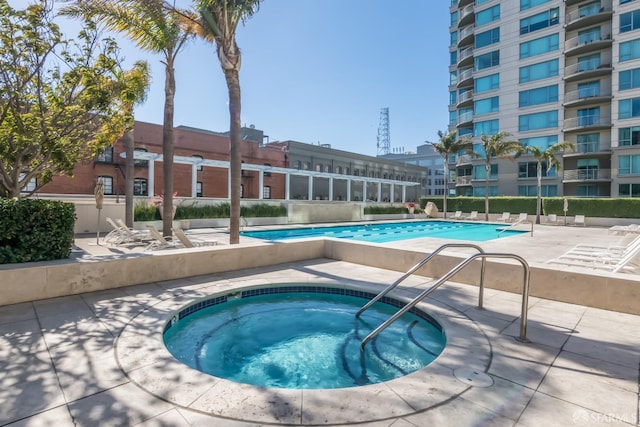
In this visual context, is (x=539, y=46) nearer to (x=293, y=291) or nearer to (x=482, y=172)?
(x=482, y=172)

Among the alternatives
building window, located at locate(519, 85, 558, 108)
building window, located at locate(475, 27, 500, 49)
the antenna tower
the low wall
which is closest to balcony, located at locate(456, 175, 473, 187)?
building window, located at locate(519, 85, 558, 108)

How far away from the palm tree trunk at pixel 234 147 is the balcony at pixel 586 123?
33.6m

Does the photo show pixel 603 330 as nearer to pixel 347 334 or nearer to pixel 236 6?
pixel 347 334

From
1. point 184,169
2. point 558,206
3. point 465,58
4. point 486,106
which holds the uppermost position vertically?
point 465,58

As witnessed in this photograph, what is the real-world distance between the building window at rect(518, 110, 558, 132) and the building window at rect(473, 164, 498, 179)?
4626 mm

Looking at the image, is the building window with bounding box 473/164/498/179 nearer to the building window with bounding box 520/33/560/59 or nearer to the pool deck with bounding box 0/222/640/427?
the building window with bounding box 520/33/560/59

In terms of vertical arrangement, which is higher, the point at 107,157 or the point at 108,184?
the point at 107,157

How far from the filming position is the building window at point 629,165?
91.6 feet

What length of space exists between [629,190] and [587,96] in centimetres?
903

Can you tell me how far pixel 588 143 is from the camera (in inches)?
1201

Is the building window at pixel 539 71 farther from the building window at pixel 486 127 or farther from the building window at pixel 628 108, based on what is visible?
the building window at pixel 628 108

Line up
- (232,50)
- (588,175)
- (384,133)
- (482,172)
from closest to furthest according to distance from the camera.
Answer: (232,50) → (588,175) → (482,172) → (384,133)

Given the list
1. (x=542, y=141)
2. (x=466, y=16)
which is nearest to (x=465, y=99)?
(x=466, y=16)

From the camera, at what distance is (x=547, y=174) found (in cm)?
3294
